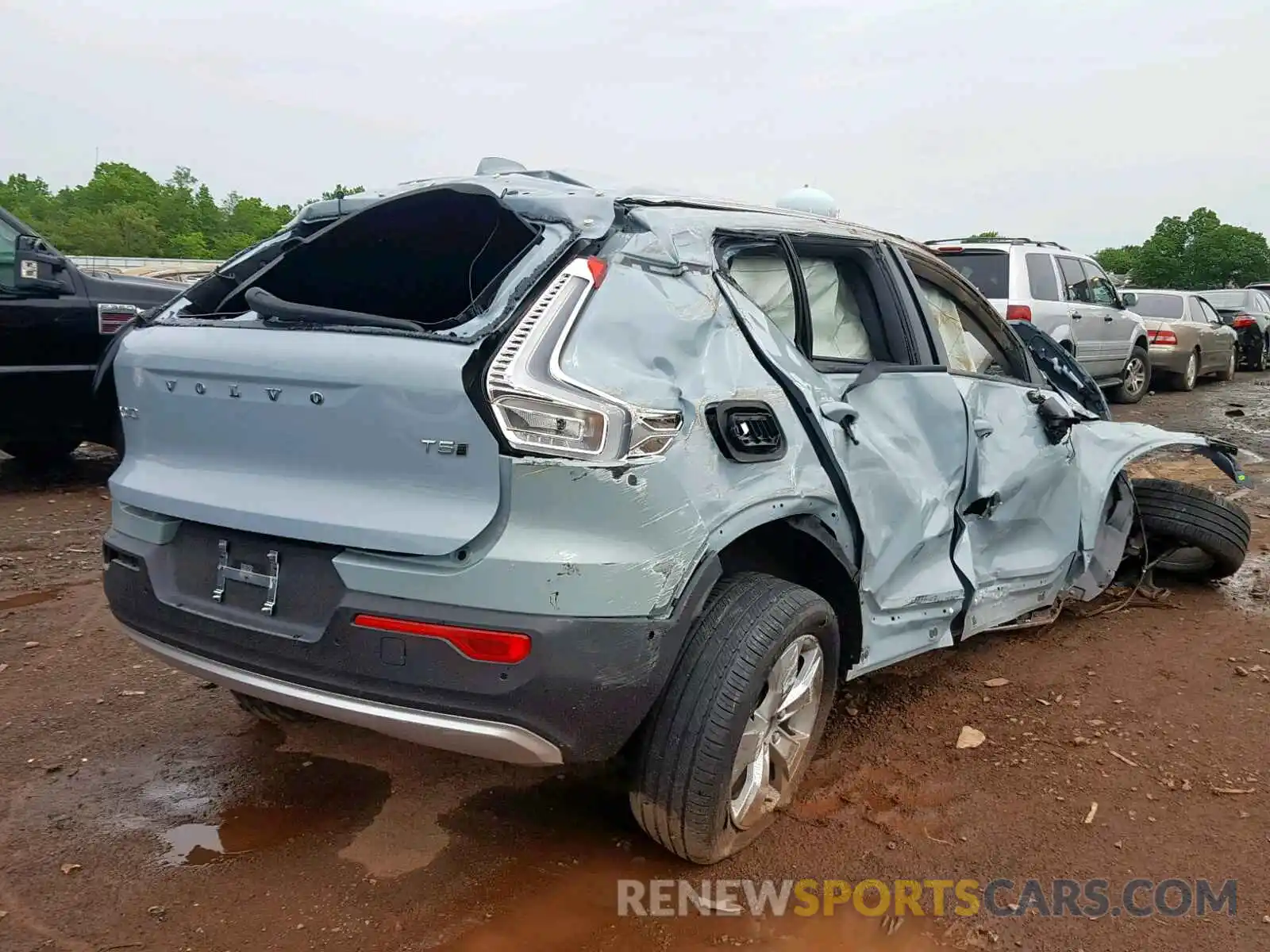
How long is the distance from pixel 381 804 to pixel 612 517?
133 centimetres

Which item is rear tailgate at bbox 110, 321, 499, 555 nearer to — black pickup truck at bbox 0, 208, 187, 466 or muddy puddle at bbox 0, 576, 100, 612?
muddy puddle at bbox 0, 576, 100, 612

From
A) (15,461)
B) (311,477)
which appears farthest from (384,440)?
(15,461)

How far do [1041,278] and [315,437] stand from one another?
9455mm

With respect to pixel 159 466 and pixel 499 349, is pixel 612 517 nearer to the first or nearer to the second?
pixel 499 349

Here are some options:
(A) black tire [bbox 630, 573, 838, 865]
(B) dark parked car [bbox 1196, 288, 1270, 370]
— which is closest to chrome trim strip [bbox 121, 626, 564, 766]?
(A) black tire [bbox 630, 573, 838, 865]

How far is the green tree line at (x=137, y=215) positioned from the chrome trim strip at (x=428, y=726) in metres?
42.3

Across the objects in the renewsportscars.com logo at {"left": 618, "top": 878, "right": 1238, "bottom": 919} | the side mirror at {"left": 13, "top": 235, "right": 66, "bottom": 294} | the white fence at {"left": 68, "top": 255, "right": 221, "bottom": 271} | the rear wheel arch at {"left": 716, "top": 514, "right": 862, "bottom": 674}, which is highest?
the white fence at {"left": 68, "top": 255, "right": 221, "bottom": 271}

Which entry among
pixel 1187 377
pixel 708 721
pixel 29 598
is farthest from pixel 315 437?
pixel 1187 377

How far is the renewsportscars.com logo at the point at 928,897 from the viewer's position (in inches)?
95.0

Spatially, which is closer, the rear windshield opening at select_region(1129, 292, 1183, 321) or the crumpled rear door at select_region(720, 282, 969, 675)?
the crumpled rear door at select_region(720, 282, 969, 675)

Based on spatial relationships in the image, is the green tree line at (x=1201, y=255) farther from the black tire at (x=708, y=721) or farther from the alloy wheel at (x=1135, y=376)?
the black tire at (x=708, y=721)

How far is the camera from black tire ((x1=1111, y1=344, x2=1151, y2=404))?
40.3ft

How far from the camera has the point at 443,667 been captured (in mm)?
2059

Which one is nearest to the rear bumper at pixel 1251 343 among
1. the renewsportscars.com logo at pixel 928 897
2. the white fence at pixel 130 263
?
the white fence at pixel 130 263
